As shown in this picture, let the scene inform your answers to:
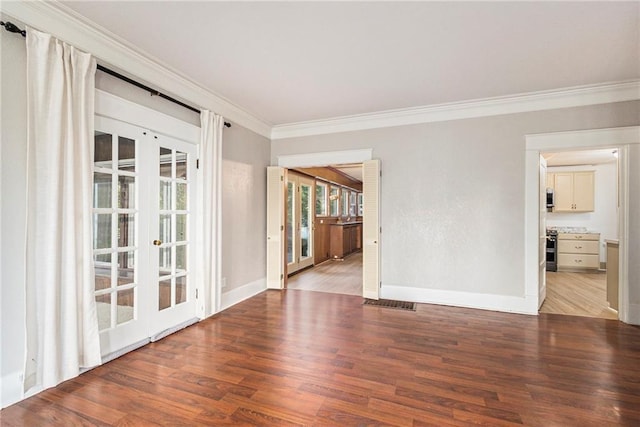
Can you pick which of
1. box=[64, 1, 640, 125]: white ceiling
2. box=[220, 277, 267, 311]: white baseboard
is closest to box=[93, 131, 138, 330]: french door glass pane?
box=[64, 1, 640, 125]: white ceiling

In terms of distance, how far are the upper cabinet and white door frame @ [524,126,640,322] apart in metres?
3.97

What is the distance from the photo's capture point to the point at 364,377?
2311 mm

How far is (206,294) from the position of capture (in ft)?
11.7

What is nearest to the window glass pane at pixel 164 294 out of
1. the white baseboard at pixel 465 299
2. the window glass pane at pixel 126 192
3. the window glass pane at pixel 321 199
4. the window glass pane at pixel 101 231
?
the window glass pane at pixel 101 231

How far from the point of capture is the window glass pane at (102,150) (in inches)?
99.4

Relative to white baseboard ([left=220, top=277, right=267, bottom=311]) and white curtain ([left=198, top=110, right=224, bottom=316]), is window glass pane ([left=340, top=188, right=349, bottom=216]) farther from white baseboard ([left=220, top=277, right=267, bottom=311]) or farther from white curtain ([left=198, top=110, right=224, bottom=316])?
→ white curtain ([left=198, top=110, right=224, bottom=316])

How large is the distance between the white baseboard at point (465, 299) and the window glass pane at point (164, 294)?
287 centimetres

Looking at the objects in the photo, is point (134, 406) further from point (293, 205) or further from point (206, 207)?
point (293, 205)

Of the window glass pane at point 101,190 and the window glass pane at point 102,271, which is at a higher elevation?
the window glass pane at point 101,190

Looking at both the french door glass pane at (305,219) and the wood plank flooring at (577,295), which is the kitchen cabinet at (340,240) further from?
the wood plank flooring at (577,295)

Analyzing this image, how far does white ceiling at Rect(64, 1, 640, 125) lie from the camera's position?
7.26 feet

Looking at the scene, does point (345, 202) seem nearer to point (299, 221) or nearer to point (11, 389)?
point (299, 221)

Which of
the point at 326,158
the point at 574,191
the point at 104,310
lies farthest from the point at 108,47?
the point at 574,191

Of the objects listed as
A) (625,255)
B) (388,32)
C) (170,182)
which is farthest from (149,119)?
(625,255)
